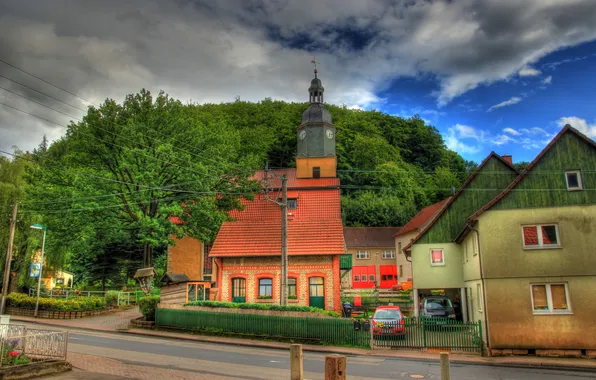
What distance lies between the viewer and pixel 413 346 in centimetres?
1975

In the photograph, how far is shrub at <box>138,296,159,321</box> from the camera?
25.3 meters

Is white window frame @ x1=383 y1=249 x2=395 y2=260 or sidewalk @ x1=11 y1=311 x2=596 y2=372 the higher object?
white window frame @ x1=383 y1=249 x2=395 y2=260

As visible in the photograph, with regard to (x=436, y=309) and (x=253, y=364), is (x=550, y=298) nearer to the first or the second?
(x=436, y=309)

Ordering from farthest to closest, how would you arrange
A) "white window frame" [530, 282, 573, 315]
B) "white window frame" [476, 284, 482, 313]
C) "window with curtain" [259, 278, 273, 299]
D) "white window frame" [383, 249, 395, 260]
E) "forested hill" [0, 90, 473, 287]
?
"white window frame" [383, 249, 395, 260] < "forested hill" [0, 90, 473, 287] < "window with curtain" [259, 278, 273, 299] < "white window frame" [476, 284, 482, 313] < "white window frame" [530, 282, 573, 315]

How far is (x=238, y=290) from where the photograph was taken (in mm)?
29422

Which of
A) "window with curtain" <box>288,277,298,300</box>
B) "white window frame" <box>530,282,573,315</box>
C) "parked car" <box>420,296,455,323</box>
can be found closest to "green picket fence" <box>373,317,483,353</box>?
"white window frame" <box>530,282,573,315</box>

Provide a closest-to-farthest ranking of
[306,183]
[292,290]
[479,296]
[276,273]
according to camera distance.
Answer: [479,296]
[292,290]
[276,273]
[306,183]

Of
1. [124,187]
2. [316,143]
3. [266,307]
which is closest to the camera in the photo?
[266,307]

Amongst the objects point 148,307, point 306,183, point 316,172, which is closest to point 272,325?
point 148,307

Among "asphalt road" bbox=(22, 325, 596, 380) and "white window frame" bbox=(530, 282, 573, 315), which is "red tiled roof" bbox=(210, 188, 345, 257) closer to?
"asphalt road" bbox=(22, 325, 596, 380)

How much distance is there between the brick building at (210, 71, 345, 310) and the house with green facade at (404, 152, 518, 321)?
499 cm

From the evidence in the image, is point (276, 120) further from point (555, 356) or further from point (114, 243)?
point (555, 356)

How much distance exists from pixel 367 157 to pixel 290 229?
42763 millimetres

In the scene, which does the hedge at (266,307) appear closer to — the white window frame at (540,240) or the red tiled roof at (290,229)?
the red tiled roof at (290,229)
